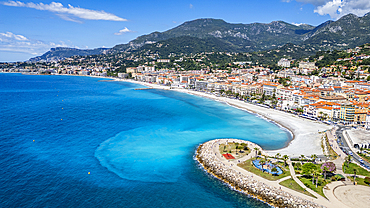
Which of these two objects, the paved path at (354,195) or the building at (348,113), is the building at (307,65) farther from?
the paved path at (354,195)

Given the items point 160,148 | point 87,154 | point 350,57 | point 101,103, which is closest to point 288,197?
point 160,148

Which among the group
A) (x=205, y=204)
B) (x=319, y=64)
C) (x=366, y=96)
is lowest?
(x=205, y=204)

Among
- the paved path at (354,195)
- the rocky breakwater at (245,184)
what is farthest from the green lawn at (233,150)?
the paved path at (354,195)

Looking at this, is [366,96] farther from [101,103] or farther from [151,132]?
[101,103]

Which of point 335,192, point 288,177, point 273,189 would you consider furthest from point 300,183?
point 273,189

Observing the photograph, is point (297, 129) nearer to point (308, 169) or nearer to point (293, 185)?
point (308, 169)

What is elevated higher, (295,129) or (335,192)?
(295,129)
